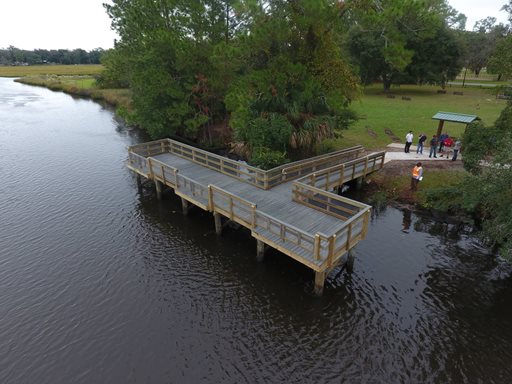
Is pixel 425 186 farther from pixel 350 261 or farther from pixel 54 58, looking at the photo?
pixel 54 58

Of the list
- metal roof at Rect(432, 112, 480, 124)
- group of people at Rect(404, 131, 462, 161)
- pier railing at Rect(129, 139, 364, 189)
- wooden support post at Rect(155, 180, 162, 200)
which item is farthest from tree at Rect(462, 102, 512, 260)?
wooden support post at Rect(155, 180, 162, 200)

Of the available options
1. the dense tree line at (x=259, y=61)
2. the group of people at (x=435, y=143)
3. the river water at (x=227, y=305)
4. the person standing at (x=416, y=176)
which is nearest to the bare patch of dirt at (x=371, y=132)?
the dense tree line at (x=259, y=61)

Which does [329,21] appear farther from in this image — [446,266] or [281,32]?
[446,266]

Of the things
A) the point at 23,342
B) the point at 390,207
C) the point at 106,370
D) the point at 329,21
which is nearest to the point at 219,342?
the point at 106,370

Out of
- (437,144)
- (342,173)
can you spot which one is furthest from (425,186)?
(342,173)

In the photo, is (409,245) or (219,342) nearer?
(219,342)

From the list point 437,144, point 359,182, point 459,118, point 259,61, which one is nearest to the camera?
point 459,118

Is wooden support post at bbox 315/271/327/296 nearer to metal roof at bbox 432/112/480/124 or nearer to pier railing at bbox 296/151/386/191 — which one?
pier railing at bbox 296/151/386/191
